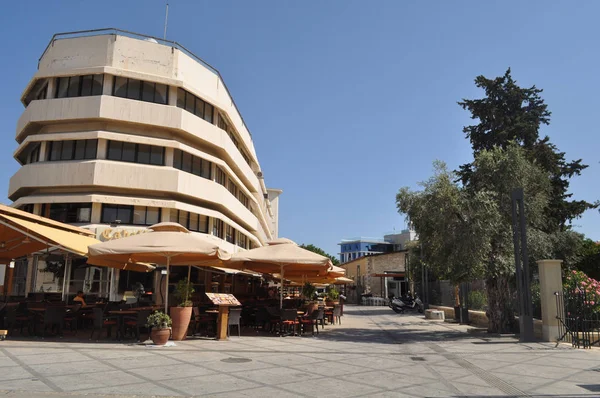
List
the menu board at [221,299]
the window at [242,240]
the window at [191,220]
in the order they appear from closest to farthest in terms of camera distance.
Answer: the menu board at [221,299]
the window at [191,220]
the window at [242,240]

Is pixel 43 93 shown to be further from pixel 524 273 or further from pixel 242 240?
pixel 524 273

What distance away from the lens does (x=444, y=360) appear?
10.0 metres

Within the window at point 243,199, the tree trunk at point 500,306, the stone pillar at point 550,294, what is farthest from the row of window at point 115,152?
the stone pillar at point 550,294

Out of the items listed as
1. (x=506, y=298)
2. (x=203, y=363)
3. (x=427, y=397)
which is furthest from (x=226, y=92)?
(x=427, y=397)

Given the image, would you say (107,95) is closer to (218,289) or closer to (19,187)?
(19,187)

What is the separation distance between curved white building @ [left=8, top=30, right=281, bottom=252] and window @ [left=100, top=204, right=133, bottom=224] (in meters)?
0.05

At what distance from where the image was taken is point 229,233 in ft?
109

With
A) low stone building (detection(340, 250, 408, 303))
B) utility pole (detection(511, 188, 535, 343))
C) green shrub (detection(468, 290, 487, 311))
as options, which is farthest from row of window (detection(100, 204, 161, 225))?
low stone building (detection(340, 250, 408, 303))

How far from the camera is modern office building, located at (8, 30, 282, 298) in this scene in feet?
80.4

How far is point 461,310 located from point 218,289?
14893 mm

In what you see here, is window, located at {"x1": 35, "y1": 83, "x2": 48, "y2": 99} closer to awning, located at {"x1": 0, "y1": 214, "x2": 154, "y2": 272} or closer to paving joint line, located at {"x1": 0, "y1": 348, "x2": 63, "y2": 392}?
awning, located at {"x1": 0, "y1": 214, "x2": 154, "y2": 272}

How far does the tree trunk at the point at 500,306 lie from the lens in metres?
15.5

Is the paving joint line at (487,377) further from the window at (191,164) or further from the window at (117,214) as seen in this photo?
the window at (191,164)

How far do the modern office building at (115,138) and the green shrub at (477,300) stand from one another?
1517 cm
